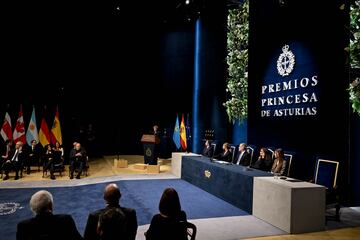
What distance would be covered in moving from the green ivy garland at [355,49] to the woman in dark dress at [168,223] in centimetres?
395

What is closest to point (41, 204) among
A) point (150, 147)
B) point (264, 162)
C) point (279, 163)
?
point (279, 163)

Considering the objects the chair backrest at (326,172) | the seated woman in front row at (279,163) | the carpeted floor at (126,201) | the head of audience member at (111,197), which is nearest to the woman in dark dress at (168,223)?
the head of audience member at (111,197)

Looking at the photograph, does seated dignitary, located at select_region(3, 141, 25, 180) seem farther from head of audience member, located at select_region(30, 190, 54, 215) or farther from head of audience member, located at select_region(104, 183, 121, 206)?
head of audience member, located at select_region(104, 183, 121, 206)

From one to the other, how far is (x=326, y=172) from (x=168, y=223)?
13.1ft

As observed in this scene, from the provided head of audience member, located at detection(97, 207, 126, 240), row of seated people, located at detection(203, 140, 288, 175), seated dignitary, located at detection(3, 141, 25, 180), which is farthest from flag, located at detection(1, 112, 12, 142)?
head of audience member, located at detection(97, 207, 126, 240)

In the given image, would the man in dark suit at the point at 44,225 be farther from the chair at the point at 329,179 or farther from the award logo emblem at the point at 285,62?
the award logo emblem at the point at 285,62

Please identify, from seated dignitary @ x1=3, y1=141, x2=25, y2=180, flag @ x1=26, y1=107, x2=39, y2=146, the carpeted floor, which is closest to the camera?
the carpeted floor

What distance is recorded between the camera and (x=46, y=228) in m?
2.15

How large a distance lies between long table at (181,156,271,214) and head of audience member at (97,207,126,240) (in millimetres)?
3359

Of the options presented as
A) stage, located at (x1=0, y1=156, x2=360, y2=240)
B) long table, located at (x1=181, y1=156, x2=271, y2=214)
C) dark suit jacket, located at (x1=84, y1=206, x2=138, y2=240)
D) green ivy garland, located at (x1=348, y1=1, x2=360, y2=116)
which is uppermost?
green ivy garland, located at (x1=348, y1=1, x2=360, y2=116)

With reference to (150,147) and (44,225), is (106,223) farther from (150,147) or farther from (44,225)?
(150,147)

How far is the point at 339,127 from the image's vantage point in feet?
18.8

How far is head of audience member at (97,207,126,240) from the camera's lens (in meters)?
2.19

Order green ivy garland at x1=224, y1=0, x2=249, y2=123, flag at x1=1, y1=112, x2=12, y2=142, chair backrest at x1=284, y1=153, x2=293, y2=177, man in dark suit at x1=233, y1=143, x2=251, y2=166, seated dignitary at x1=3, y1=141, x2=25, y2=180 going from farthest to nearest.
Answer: green ivy garland at x1=224, y1=0, x2=249, y2=123
flag at x1=1, y1=112, x2=12, y2=142
seated dignitary at x1=3, y1=141, x2=25, y2=180
man in dark suit at x1=233, y1=143, x2=251, y2=166
chair backrest at x1=284, y1=153, x2=293, y2=177
